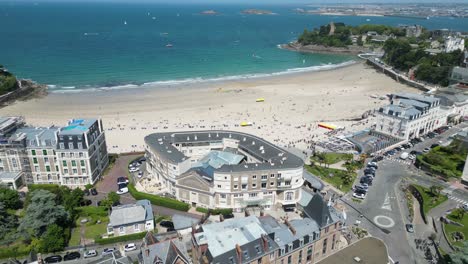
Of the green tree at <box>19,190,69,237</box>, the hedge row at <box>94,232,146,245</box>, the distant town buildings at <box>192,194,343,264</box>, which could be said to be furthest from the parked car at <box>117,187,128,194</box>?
the distant town buildings at <box>192,194,343,264</box>

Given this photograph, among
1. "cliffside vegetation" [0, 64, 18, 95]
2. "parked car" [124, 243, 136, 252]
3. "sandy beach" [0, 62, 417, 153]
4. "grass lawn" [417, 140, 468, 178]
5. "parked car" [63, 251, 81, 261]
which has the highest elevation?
"cliffside vegetation" [0, 64, 18, 95]

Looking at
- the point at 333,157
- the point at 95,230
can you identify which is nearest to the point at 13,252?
the point at 95,230

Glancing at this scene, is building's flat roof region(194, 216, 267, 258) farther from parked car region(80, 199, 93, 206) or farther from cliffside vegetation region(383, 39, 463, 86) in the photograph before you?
cliffside vegetation region(383, 39, 463, 86)

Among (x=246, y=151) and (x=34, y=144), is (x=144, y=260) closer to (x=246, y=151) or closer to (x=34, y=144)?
(x=246, y=151)

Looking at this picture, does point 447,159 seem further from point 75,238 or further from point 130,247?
point 75,238

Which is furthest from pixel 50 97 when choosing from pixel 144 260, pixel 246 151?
pixel 144 260

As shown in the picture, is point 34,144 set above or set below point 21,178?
above
